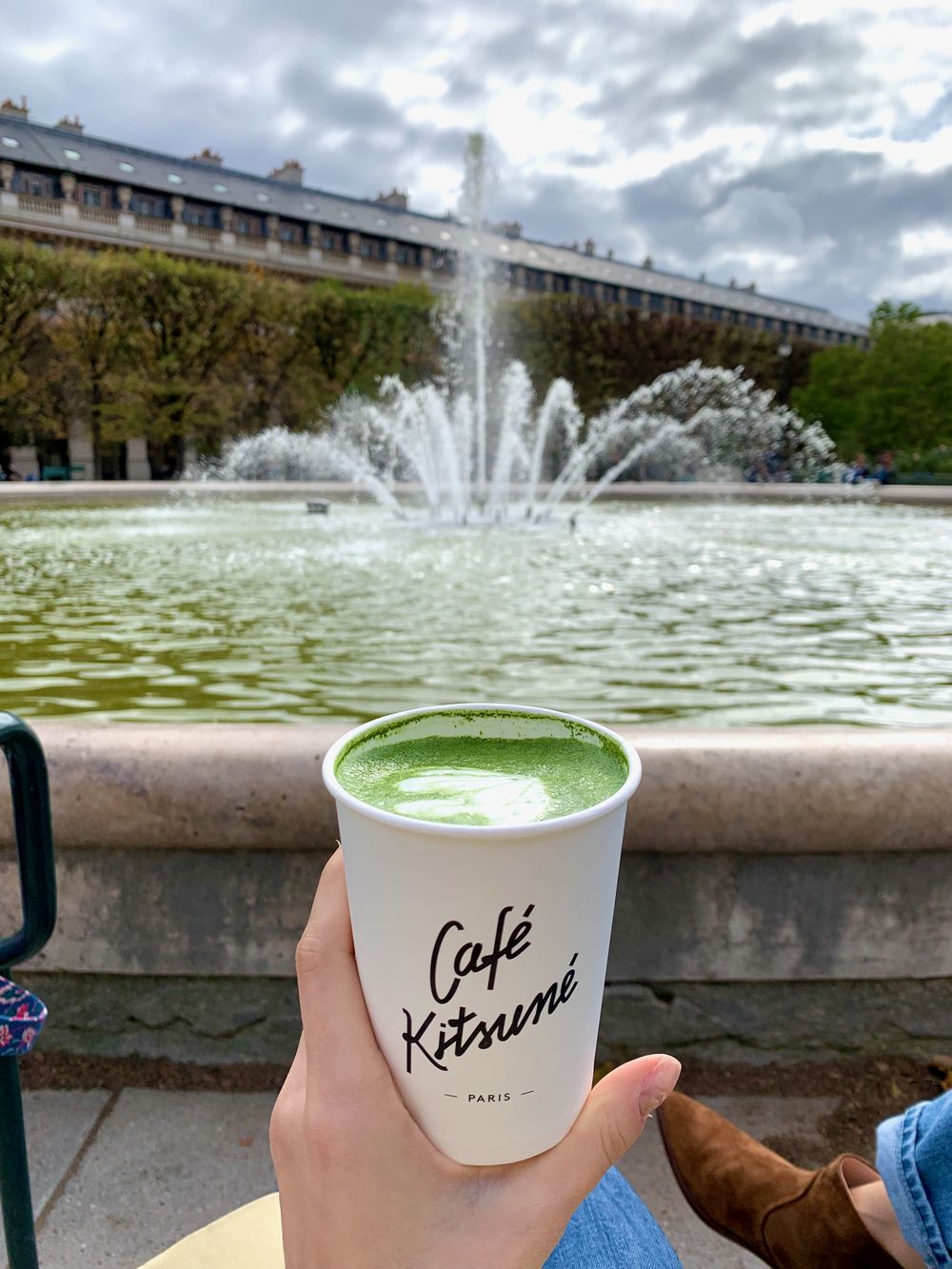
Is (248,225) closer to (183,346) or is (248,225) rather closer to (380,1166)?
(183,346)

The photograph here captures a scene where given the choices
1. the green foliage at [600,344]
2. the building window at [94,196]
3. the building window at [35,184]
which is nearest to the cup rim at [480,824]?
the green foliage at [600,344]

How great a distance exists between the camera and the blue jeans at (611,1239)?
1173 mm

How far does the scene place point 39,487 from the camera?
58.3 ft

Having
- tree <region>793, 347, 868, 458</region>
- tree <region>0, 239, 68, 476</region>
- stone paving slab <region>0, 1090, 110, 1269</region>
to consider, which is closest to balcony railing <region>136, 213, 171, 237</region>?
tree <region>0, 239, 68, 476</region>

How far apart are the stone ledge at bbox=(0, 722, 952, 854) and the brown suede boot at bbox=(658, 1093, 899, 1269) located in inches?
21.8

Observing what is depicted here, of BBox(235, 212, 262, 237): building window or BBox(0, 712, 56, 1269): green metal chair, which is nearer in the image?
BBox(0, 712, 56, 1269): green metal chair

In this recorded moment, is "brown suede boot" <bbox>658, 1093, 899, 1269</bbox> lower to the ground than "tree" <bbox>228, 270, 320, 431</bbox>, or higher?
lower

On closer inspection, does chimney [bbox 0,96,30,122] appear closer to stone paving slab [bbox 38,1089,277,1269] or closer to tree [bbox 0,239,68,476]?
tree [bbox 0,239,68,476]

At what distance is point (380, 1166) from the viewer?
79 centimetres

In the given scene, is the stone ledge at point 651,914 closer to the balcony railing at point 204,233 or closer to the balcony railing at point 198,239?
the balcony railing at point 198,239

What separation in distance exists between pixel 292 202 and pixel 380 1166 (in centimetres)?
6463

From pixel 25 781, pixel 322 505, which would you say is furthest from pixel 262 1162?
pixel 322 505

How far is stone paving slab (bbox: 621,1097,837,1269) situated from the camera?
187cm

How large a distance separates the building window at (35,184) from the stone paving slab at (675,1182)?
182 feet
